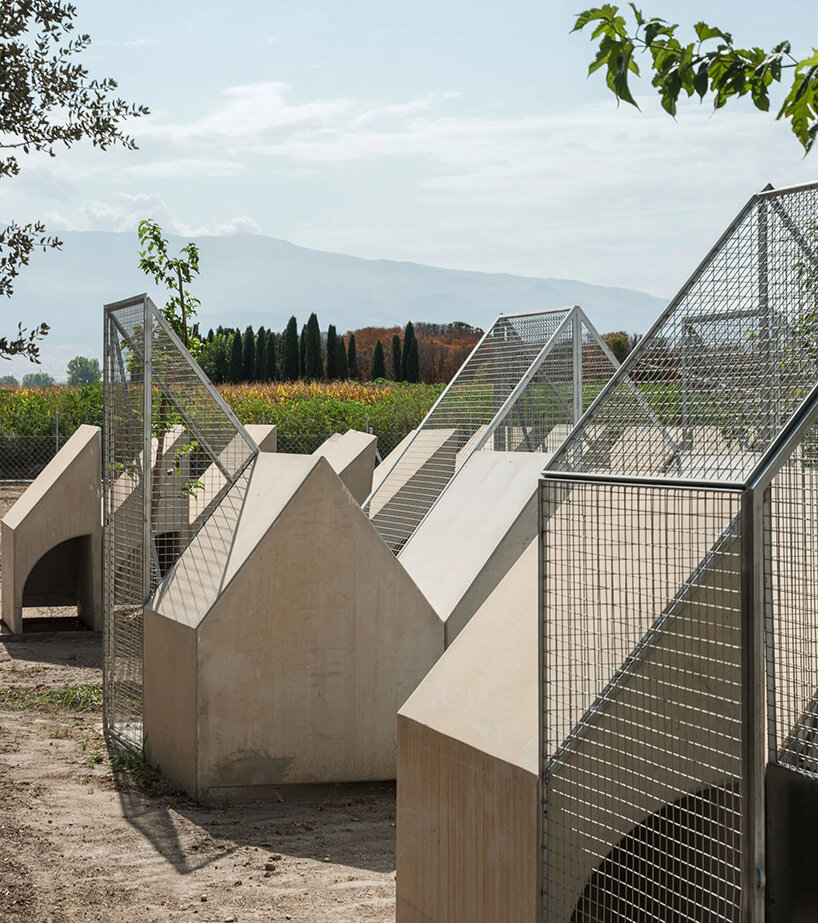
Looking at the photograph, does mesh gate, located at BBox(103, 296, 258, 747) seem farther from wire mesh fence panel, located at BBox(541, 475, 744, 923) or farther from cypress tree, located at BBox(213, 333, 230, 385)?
cypress tree, located at BBox(213, 333, 230, 385)

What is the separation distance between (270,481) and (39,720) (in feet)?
9.81

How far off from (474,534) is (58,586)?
725cm

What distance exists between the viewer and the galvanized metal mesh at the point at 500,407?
9477 mm

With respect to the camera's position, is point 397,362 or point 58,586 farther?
point 397,362

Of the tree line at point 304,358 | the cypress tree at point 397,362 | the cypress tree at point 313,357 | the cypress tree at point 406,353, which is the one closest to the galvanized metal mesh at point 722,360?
the tree line at point 304,358

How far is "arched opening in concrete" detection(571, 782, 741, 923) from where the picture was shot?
10.0 feet

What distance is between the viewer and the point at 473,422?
1008cm

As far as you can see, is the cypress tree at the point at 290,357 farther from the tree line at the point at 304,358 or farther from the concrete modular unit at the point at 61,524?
the concrete modular unit at the point at 61,524

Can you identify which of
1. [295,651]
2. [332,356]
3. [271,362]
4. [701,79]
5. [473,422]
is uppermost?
[332,356]

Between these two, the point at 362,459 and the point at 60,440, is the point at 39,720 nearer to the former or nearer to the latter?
the point at 362,459

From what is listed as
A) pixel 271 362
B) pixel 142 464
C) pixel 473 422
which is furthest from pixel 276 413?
pixel 271 362

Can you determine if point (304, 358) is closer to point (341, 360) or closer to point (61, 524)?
point (341, 360)

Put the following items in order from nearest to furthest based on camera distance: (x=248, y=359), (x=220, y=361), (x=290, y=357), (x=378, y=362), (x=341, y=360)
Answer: (x=378, y=362), (x=341, y=360), (x=290, y=357), (x=248, y=359), (x=220, y=361)

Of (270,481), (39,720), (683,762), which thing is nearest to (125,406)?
(270,481)
